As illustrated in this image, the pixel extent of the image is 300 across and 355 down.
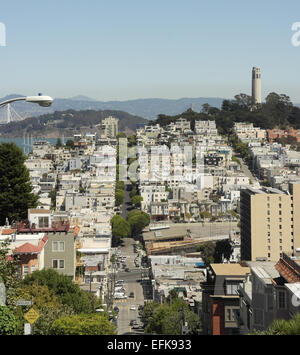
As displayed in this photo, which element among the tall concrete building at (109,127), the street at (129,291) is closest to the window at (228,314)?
the street at (129,291)

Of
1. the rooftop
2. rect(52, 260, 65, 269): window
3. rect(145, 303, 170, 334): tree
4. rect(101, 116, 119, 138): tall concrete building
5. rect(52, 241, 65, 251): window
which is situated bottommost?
rect(145, 303, 170, 334): tree

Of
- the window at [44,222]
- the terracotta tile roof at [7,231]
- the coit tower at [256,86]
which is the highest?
the coit tower at [256,86]

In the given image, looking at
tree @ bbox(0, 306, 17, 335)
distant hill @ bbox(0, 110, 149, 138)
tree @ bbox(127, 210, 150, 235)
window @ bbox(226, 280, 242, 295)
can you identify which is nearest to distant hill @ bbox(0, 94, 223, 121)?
distant hill @ bbox(0, 110, 149, 138)

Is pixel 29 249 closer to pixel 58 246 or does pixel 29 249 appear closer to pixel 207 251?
pixel 58 246

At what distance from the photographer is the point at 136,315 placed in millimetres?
15164

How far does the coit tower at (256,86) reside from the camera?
4916 centimetres

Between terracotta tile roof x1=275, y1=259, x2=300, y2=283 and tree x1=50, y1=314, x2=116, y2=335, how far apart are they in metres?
1.53

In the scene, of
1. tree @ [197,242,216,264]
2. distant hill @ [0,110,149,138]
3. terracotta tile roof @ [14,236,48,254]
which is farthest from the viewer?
distant hill @ [0,110,149,138]

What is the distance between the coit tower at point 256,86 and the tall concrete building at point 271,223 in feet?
96.9

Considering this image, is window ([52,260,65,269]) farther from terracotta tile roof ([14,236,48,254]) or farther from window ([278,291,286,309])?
window ([278,291,286,309])

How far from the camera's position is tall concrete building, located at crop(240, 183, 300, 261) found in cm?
1941

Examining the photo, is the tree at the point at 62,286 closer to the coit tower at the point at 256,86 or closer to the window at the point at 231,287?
the window at the point at 231,287
